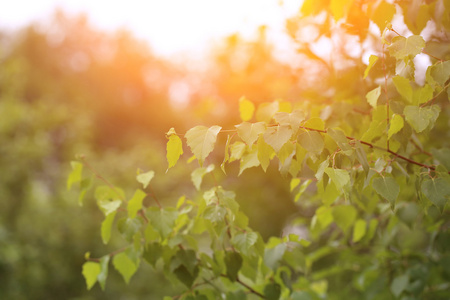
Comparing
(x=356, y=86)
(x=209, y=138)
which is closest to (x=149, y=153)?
→ (x=356, y=86)

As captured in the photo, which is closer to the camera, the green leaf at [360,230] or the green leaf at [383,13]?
the green leaf at [383,13]

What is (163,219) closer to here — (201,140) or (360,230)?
(201,140)

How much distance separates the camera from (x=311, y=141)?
3.08 ft

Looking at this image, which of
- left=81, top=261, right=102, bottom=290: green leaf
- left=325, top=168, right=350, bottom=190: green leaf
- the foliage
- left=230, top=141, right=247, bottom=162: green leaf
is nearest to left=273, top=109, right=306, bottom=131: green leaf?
the foliage

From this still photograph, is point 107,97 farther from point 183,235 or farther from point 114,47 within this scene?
point 183,235

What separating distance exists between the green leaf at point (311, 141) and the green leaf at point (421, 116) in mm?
200

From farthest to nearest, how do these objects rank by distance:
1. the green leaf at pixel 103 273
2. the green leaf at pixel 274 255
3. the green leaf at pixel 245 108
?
the green leaf at pixel 245 108 < the green leaf at pixel 103 273 < the green leaf at pixel 274 255

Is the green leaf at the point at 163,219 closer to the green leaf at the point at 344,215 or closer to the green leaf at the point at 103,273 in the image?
the green leaf at the point at 103,273

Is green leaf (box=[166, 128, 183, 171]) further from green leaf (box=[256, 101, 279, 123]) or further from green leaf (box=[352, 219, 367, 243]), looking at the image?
green leaf (box=[352, 219, 367, 243])

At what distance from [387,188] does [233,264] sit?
530 millimetres

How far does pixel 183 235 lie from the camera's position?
1.32 metres

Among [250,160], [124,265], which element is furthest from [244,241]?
[124,265]

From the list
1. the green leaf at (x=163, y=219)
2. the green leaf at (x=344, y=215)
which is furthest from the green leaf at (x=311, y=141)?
the green leaf at (x=344, y=215)

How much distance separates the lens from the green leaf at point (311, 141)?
0.93m
